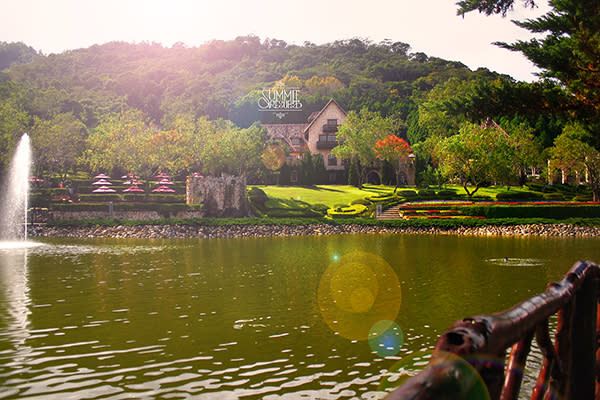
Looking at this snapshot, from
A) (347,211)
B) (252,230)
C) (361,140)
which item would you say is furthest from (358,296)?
(361,140)

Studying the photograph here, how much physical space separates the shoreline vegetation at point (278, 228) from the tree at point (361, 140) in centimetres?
2340

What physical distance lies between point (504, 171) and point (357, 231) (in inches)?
674

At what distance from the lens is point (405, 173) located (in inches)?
2982

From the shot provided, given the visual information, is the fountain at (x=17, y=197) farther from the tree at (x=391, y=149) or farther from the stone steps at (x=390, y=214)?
the tree at (x=391, y=149)

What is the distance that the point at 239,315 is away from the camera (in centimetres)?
1605

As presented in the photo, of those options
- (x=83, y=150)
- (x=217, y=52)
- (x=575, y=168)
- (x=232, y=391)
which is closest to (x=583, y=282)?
(x=232, y=391)

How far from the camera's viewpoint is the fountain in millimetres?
46094

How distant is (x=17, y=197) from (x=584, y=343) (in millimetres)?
56124

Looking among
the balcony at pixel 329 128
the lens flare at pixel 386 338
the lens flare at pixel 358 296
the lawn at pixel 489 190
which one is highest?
the balcony at pixel 329 128

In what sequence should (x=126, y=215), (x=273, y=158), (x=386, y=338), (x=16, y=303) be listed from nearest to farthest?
(x=386, y=338) → (x=16, y=303) → (x=126, y=215) → (x=273, y=158)

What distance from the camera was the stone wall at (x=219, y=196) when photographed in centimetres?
5272

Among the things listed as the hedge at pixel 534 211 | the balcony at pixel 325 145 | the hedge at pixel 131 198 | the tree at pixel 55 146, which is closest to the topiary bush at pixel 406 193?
the hedge at pixel 534 211

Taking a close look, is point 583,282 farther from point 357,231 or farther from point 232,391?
point 357,231

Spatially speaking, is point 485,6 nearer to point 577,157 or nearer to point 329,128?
point 577,157
